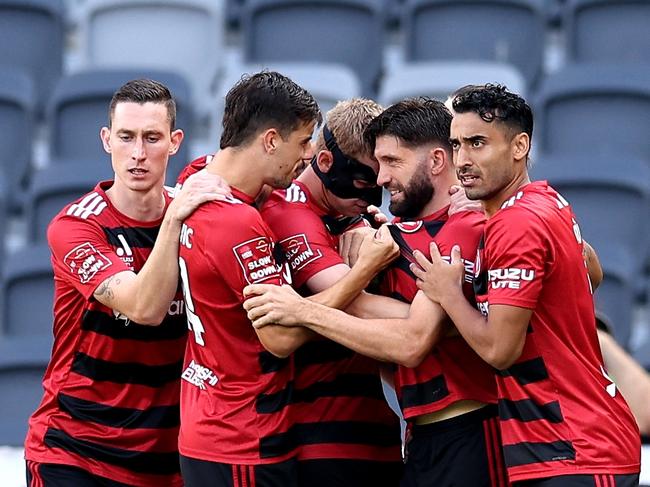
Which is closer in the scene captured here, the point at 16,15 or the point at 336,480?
the point at 336,480

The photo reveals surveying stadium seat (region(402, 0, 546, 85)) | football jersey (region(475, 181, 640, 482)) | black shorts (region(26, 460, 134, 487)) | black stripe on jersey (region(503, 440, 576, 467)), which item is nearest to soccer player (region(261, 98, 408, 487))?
football jersey (region(475, 181, 640, 482))

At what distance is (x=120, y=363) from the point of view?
4.45 meters

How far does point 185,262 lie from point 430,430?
2.78ft

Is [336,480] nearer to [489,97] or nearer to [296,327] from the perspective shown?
[296,327]

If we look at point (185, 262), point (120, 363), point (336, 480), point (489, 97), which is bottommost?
point (336, 480)

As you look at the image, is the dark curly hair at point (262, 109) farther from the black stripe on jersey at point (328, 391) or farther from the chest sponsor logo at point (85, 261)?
the black stripe on jersey at point (328, 391)

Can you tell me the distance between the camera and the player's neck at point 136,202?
14.7 ft

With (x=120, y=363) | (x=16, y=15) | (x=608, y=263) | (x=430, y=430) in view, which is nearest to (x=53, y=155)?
(x=16, y=15)

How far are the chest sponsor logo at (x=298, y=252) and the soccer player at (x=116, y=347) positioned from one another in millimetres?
367

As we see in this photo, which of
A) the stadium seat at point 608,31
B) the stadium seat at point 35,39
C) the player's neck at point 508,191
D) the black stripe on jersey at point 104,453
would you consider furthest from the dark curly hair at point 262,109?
the stadium seat at point 35,39

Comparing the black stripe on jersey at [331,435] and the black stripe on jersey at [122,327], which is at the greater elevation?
the black stripe on jersey at [122,327]

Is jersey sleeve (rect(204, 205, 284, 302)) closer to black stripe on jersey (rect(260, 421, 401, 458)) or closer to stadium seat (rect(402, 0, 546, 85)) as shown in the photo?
black stripe on jersey (rect(260, 421, 401, 458))

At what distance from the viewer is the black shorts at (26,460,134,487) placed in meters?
4.42

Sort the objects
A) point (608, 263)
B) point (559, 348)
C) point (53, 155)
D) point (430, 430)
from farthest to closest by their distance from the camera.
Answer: point (53, 155), point (608, 263), point (430, 430), point (559, 348)
